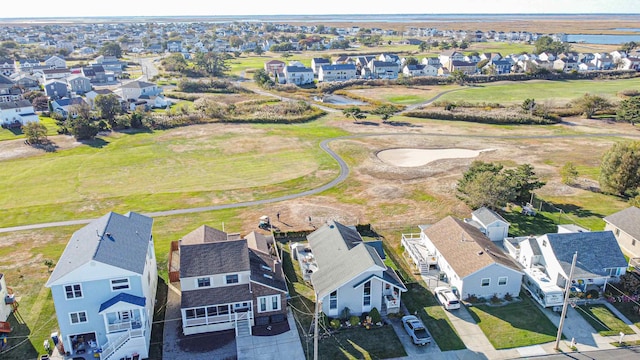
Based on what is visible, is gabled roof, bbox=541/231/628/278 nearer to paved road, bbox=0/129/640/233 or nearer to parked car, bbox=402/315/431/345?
parked car, bbox=402/315/431/345

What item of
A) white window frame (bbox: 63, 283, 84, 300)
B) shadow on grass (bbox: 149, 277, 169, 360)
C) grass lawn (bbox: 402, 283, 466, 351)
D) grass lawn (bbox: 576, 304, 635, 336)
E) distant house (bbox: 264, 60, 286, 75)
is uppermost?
distant house (bbox: 264, 60, 286, 75)

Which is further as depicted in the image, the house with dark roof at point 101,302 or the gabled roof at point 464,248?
the gabled roof at point 464,248

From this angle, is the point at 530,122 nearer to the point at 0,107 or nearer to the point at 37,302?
the point at 37,302

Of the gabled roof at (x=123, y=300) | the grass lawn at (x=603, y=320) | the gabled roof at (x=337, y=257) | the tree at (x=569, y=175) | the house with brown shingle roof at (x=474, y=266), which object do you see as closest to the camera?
the gabled roof at (x=123, y=300)

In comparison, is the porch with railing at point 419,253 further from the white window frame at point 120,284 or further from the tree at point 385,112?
the tree at point 385,112

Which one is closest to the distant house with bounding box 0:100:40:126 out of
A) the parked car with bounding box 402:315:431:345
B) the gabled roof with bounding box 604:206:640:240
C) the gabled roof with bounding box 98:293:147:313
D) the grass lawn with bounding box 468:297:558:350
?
the gabled roof with bounding box 98:293:147:313

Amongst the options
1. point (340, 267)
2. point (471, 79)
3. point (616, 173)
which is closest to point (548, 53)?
point (471, 79)

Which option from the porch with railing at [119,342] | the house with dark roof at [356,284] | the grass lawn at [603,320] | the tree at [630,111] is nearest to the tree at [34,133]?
the porch with railing at [119,342]
